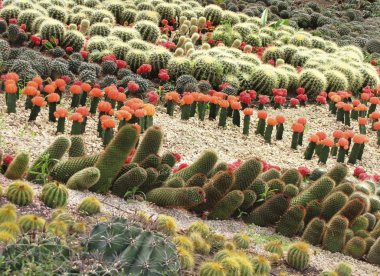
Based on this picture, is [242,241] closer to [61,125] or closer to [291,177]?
[291,177]

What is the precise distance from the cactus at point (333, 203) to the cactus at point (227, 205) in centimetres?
87

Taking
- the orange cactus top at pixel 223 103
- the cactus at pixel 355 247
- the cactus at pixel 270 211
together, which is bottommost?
the cactus at pixel 355 247

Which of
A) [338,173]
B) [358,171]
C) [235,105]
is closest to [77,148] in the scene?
[338,173]

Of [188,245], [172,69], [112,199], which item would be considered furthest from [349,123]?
[188,245]

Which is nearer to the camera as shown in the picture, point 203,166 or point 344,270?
point 344,270

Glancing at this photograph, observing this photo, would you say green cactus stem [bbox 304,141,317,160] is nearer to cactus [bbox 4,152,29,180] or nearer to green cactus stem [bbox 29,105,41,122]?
green cactus stem [bbox 29,105,41,122]

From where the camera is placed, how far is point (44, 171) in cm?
652

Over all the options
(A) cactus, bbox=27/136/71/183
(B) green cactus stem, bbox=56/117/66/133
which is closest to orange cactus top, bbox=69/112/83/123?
(B) green cactus stem, bbox=56/117/66/133

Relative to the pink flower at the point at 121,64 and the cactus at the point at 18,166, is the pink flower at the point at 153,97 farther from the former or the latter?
the cactus at the point at 18,166

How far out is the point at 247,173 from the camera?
696 centimetres

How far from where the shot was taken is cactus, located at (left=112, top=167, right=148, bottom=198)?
21.6 ft

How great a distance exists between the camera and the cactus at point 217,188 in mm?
6719

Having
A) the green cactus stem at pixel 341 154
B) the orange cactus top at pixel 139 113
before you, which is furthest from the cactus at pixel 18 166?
the green cactus stem at pixel 341 154

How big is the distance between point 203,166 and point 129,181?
0.78 meters
